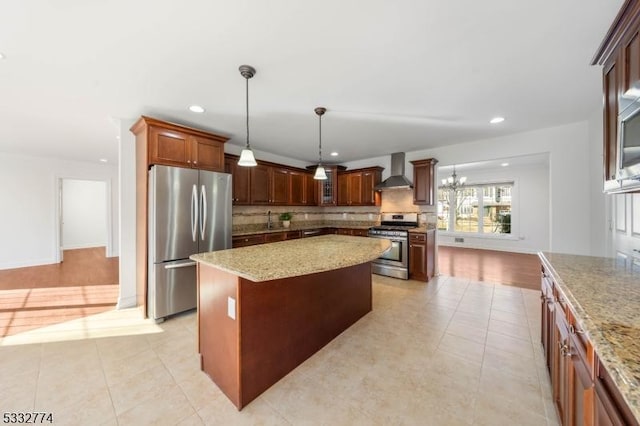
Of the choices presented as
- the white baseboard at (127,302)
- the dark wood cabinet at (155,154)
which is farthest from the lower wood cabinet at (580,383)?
the white baseboard at (127,302)

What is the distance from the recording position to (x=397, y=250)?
4562 mm

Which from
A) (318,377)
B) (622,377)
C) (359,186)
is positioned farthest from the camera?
(359,186)

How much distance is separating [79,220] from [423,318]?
9984 millimetres

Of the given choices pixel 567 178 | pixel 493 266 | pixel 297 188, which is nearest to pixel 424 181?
pixel 567 178

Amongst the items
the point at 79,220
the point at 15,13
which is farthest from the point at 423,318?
the point at 79,220

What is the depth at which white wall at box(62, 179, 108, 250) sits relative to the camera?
7.42m

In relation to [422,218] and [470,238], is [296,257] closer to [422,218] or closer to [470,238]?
[422,218]

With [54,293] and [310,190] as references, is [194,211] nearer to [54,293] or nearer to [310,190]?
[54,293]

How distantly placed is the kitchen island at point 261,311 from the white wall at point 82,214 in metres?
7.91

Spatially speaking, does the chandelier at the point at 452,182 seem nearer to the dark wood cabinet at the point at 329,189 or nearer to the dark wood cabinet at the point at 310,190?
the dark wood cabinet at the point at 329,189

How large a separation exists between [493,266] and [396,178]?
119 inches

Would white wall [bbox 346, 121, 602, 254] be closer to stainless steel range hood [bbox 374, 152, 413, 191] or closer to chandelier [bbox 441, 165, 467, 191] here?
stainless steel range hood [bbox 374, 152, 413, 191]

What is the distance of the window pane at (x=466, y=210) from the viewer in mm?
8034

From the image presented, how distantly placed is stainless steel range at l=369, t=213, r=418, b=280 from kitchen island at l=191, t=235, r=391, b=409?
2.37 metres
